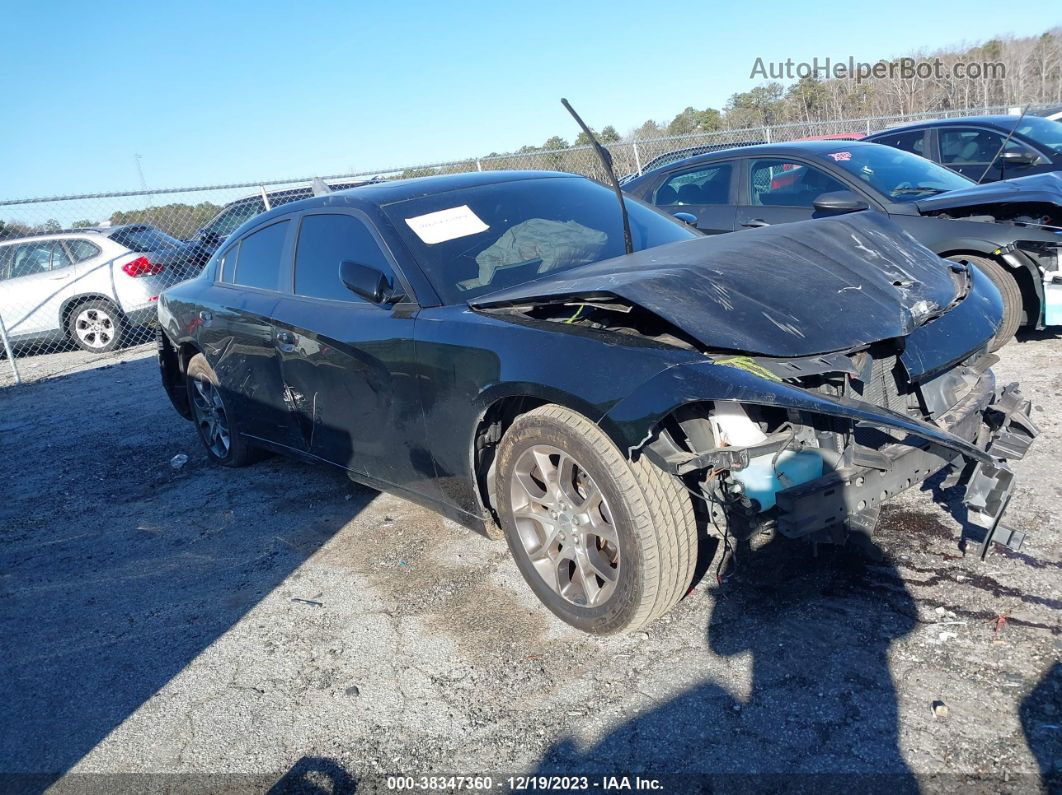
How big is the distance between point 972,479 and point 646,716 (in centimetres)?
138

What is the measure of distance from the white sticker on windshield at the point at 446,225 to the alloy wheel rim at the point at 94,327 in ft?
29.7

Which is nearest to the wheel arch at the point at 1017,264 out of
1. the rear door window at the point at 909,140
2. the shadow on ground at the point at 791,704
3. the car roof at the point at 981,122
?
the car roof at the point at 981,122

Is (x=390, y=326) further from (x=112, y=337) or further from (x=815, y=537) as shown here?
(x=112, y=337)

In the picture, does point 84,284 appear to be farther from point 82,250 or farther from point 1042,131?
point 1042,131

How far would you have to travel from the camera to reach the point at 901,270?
3.26 meters

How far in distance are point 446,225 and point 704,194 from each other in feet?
13.3

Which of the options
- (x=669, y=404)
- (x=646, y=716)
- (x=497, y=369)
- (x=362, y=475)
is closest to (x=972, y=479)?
(x=669, y=404)

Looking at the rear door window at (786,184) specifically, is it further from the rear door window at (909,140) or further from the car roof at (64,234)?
the car roof at (64,234)

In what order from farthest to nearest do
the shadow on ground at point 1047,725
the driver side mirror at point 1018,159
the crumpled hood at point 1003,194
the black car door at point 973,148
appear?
the black car door at point 973,148 < the driver side mirror at point 1018,159 < the crumpled hood at point 1003,194 < the shadow on ground at point 1047,725

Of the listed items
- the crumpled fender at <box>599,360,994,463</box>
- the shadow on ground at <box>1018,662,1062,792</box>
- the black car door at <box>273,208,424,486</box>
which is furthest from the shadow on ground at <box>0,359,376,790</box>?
the shadow on ground at <box>1018,662,1062,792</box>

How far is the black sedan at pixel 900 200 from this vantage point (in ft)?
17.7

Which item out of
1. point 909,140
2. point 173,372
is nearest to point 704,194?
point 909,140

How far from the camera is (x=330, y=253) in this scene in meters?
4.00

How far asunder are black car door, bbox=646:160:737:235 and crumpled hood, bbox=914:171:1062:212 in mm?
1550
